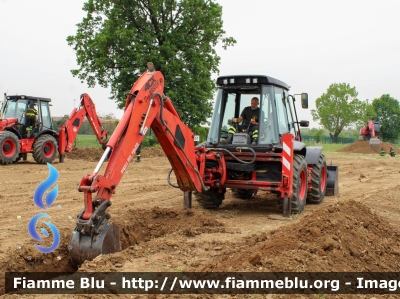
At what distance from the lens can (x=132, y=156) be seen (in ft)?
19.8

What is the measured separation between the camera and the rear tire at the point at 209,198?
8.86 meters

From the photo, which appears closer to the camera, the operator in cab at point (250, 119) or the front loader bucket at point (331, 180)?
the operator in cab at point (250, 119)

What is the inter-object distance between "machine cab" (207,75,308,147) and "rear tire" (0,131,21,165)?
935 centimetres

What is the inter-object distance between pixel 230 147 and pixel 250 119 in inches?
28.1

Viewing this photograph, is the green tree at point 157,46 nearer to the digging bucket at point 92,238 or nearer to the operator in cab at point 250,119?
the operator in cab at point 250,119

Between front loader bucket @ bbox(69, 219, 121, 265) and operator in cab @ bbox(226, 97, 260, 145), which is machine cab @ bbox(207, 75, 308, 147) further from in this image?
front loader bucket @ bbox(69, 219, 121, 265)

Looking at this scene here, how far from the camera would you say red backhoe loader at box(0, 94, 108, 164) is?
15891 mm

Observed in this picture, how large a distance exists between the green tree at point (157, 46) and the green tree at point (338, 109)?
43302mm

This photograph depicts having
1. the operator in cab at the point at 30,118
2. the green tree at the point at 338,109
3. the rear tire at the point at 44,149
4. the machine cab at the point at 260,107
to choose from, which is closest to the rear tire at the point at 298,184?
the machine cab at the point at 260,107

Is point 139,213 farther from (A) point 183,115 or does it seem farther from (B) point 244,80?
(A) point 183,115

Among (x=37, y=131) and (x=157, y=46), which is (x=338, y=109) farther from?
(x=37, y=131)

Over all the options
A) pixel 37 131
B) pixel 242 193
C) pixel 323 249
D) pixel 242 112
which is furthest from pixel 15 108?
pixel 323 249

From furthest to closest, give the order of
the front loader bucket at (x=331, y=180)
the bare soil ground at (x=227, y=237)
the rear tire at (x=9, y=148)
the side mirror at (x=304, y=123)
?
the rear tire at (x=9, y=148)
the front loader bucket at (x=331, y=180)
the side mirror at (x=304, y=123)
the bare soil ground at (x=227, y=237)

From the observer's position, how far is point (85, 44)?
29375 millimetres
